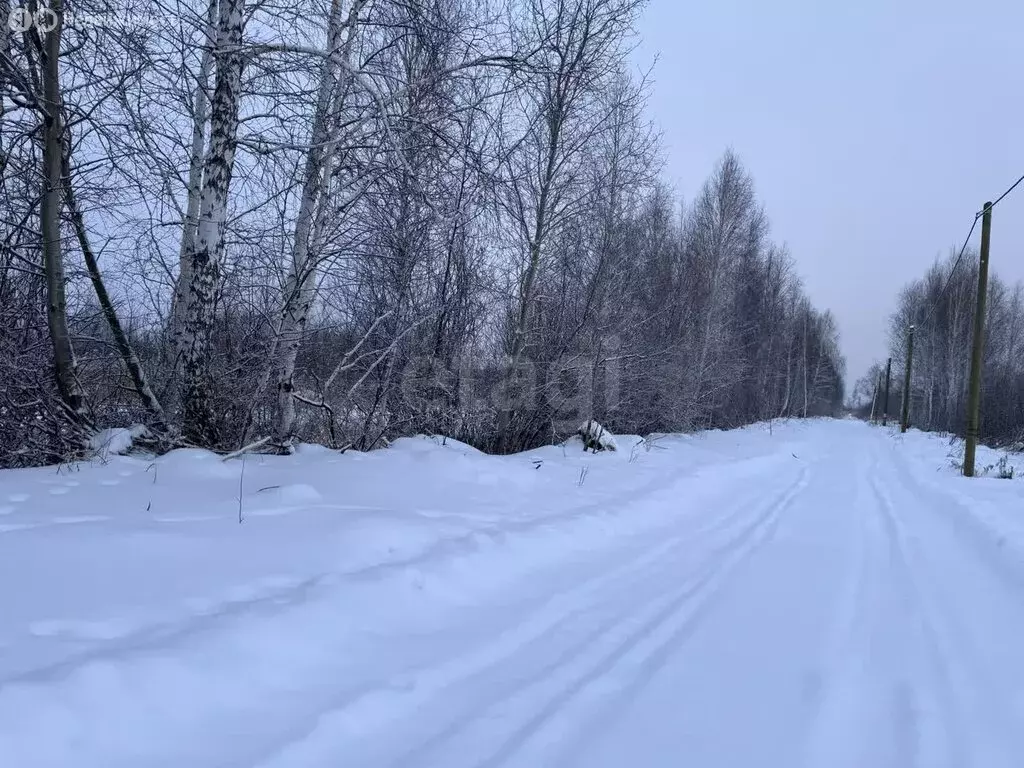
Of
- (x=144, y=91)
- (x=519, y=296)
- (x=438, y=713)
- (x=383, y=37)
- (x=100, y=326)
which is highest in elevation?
(x=383, y=37)

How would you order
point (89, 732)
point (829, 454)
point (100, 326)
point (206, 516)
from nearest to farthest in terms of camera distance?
point (89, 732) < point (206, 516) < point (100, 326) < point (829, 454)

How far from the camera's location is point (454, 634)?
311cm

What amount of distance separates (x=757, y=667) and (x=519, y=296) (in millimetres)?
8551

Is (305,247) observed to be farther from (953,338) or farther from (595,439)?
(953,338)

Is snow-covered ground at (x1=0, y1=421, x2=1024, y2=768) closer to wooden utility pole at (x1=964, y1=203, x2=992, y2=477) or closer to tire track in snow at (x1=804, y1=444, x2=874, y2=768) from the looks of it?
tire track in snow at (x1=804, y1=444, x2=874, y2=768)

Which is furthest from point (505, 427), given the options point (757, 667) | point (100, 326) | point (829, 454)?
point (829, 454)

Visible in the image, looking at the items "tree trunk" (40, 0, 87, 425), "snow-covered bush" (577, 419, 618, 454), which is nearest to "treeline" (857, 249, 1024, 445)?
"snow-covered bush" (577, 419, 618, 454)

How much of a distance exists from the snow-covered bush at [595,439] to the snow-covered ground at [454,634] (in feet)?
18.1

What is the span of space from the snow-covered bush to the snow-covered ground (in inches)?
217

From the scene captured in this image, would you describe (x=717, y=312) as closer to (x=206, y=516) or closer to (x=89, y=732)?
(x=206, y=516)

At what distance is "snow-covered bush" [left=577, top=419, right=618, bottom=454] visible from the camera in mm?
11383

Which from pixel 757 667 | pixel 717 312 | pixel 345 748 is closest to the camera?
pixel 345 748

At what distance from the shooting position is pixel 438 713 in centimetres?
236

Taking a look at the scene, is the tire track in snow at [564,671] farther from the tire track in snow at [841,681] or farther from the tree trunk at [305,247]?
the tree trunk at [305,247]
